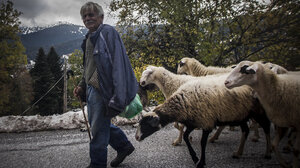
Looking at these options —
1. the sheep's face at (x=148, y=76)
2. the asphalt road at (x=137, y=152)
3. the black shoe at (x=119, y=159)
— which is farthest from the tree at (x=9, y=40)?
the black shoe at (x=119, y=159)

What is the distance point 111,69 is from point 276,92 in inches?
104

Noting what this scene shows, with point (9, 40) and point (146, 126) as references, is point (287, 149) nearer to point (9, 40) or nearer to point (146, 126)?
point (146, 126)

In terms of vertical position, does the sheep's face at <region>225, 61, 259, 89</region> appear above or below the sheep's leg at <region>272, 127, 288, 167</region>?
above

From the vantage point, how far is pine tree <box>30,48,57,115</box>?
105 ft

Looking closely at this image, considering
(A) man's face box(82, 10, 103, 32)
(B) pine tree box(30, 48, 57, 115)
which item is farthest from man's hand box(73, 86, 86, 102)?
(B) pine tree box(30, 48, 57, 115)

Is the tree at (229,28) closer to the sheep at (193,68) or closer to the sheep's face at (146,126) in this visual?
the sheep at (193,68)

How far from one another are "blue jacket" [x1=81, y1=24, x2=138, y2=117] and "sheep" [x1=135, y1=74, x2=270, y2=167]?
0.88 metres

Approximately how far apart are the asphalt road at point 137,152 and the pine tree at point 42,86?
29.7 metres

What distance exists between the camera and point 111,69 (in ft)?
8.63

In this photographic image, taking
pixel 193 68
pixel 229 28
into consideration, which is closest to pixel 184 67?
pixel 193 68

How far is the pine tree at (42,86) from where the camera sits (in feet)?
105

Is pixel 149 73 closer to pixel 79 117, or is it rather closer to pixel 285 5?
pixel 79 117

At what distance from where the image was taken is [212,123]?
3.14 m

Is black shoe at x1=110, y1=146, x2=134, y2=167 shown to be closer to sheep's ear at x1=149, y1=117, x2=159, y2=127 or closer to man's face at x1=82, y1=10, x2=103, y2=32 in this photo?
sheep's ear at x1=149, y1=117, x2=159, y2=127
